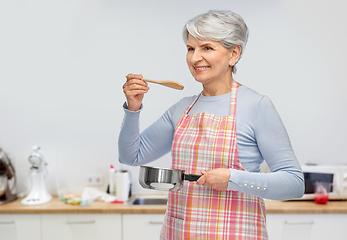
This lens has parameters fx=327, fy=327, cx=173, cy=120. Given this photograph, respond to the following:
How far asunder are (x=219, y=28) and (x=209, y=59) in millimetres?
102

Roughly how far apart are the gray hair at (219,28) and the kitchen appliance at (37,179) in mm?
1637

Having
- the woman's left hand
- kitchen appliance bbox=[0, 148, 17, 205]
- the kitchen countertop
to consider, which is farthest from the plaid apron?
kitchen appliance bbox=[0, 148, 17, 205]

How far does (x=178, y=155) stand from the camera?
1139mm

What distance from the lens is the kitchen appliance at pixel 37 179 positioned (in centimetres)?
Result: 220

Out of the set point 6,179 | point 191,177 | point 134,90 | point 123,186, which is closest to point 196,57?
point 134,90

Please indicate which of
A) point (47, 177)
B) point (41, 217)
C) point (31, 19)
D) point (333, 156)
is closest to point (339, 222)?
point (333, 156)

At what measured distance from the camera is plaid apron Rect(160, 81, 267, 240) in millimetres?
1054

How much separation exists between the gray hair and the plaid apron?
0.17m

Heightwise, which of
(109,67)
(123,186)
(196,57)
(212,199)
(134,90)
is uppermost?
(109,67)

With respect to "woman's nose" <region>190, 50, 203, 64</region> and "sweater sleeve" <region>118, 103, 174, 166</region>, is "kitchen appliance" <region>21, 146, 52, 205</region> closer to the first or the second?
"sweater sleeve" <region>118, 103, 174, 166</region>

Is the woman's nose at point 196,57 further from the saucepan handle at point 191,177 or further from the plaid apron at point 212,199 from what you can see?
the saucepan handle at point 191,177

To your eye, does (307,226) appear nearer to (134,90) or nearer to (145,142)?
(145,142)

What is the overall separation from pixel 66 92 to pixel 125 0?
816 millimetres

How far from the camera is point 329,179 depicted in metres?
2.23
